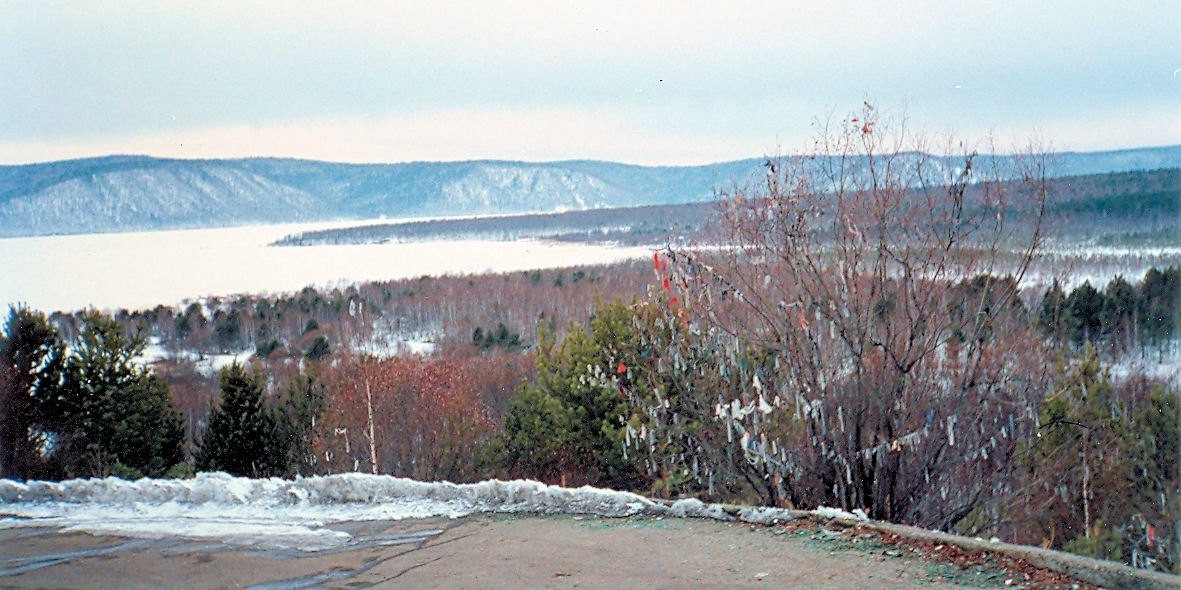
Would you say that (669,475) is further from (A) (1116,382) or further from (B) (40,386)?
(B) (40,386)

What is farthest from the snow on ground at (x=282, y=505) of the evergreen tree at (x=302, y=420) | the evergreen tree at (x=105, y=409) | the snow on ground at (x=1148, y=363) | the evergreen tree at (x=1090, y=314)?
the evergreen tree at (x=1090, y=314)

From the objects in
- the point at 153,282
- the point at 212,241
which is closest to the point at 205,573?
the point at 153,282

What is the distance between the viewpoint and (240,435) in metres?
21.5

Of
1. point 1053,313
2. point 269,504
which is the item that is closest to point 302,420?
point 269,504

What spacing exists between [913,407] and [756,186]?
7.82ft

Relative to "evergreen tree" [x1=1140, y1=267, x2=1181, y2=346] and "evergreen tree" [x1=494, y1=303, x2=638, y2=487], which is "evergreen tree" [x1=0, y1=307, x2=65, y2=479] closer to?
"evergreen tree" [x1=494, y1=303, x2=638, y2=487]

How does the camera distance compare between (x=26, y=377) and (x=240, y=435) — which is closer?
(x=26, y=377)

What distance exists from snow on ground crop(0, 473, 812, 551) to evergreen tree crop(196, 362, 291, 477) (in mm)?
13834

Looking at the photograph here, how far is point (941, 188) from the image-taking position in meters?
7.99

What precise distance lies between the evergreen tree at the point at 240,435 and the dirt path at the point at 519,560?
15043mm

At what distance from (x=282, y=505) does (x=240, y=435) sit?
49.1 feet

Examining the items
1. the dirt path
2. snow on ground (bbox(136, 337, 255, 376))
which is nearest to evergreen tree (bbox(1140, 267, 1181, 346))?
the dirt path

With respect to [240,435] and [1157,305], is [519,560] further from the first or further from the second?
[1157,305]

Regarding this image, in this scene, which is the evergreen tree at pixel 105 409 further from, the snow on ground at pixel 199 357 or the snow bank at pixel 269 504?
the snow on ground at pixel 199 357
